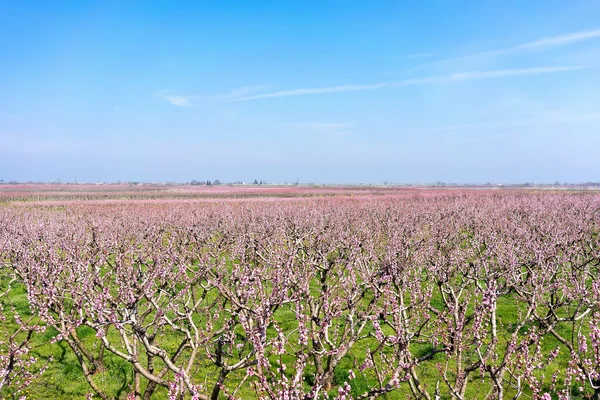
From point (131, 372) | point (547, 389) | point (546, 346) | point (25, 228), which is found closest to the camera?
point (547, 389)

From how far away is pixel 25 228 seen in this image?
64.7 feet

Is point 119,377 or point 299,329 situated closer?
point 299,329

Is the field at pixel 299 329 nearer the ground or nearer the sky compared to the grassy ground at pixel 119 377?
nearer the sky

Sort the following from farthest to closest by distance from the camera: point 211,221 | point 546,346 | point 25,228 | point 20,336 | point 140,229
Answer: point 211,221 → point 140,229 → point 25,228 → point 20,336 → point 546,346

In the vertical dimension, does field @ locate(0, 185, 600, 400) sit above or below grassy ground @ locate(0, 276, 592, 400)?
above

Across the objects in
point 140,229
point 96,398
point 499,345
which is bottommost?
point 96,398

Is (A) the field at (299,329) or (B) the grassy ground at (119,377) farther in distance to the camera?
(B) the grassy ground at (119,377)

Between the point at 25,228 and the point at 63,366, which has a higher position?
the point at 25,228

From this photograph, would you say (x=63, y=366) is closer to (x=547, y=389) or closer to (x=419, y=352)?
(x=419, y=352)

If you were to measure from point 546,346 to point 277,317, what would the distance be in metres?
9.28

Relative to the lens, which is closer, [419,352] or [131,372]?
[131,372]

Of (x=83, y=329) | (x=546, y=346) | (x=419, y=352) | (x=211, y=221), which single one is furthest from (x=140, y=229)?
(x=546, y=346)

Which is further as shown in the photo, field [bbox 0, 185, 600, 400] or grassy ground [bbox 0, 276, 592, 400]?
grassy ground [bbox 0, 276, 592, 400]

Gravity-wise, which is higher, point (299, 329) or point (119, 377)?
point (299, 329)
